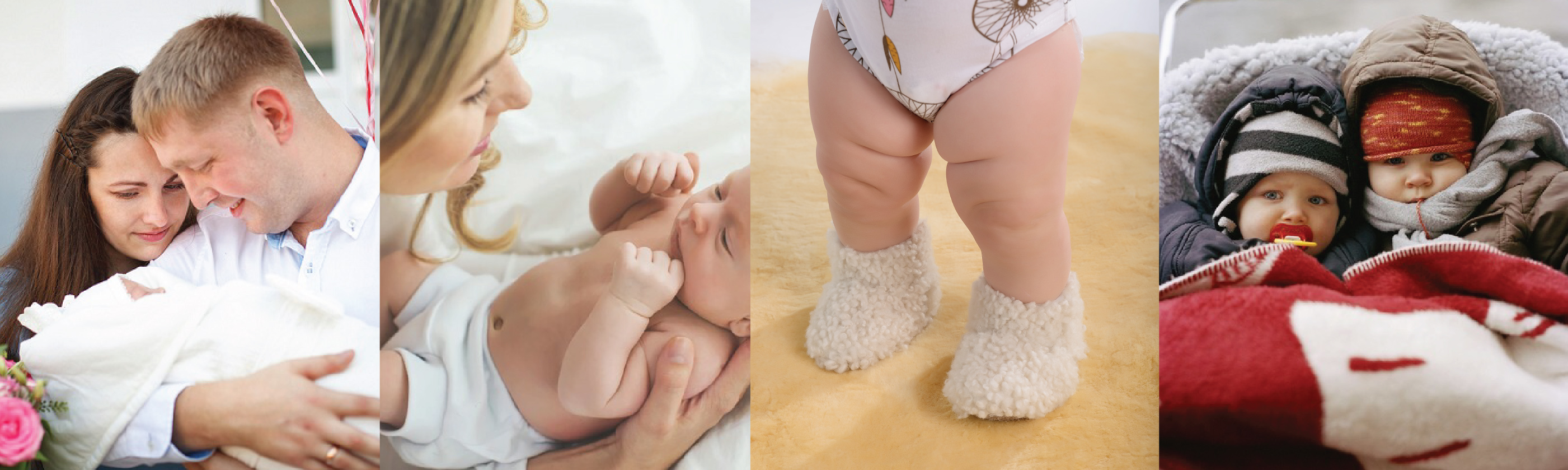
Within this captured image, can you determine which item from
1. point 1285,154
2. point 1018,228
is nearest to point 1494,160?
point 1285,154

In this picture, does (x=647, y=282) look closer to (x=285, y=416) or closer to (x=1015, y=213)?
(x=1015, y=213)

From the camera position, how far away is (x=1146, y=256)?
55.9 inches

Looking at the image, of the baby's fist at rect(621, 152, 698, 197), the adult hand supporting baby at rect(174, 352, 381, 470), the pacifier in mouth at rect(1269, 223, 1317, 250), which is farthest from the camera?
the adult hand supporting baby at rect(174, 352, 381, 470)

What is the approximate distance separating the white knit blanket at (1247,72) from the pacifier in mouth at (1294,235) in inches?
4.8

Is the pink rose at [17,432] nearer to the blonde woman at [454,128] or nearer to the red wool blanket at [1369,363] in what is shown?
the blonde woman at [454,128]

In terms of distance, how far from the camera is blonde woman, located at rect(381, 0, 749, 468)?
148 cm

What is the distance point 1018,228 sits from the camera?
1.29 meters

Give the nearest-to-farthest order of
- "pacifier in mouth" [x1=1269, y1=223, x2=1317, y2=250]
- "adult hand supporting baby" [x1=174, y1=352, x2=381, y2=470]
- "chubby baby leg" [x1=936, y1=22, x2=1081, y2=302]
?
1. "chubby baby leg" [x1=936, y1=22, x2=1081, y2=302]
2. "pacifier in mouth" [x1=1269, y1=223, x2=1317, y2=250]
3. "adult hand supporting baby" [x1=174, y1=352, x2=381, y2=470]

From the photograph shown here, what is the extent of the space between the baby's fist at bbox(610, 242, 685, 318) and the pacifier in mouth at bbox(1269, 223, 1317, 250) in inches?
32.8

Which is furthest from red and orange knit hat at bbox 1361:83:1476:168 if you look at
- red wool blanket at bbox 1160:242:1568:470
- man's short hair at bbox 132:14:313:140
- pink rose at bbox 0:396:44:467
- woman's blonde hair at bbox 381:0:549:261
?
pink rose at bbox 0:396:44:467

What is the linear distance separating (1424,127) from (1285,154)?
17cm

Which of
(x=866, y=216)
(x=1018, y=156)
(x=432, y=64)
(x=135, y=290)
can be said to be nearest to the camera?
(x=1018, y=156)

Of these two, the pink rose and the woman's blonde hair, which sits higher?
the woman's blonde hair

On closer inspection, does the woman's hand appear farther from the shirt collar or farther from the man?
the shirt collar
